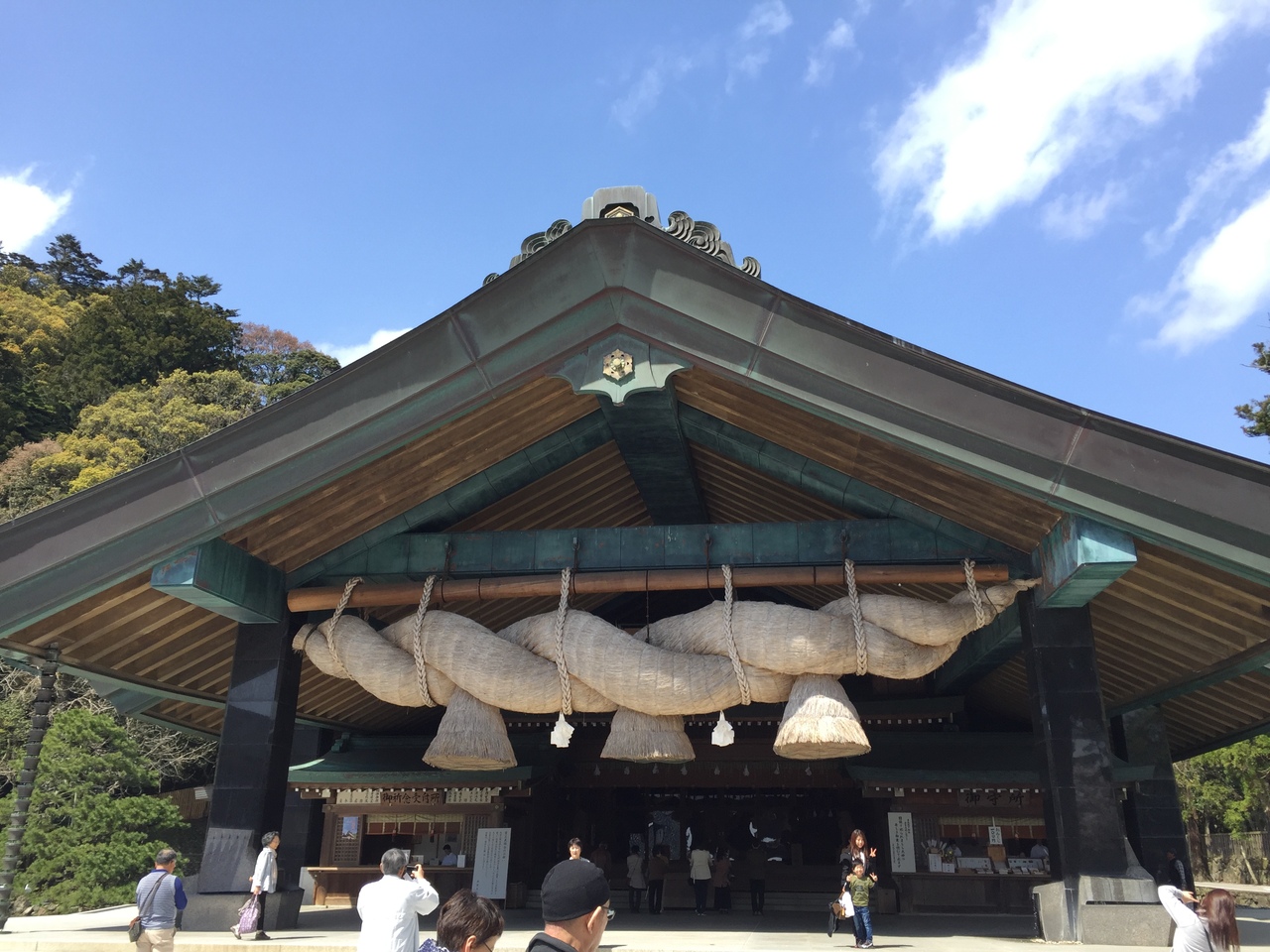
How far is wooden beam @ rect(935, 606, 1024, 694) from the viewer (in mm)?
9188

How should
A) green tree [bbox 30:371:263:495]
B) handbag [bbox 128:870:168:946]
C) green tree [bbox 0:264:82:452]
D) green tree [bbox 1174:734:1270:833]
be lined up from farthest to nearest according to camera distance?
green tree [bbox 0:264:82:452] < green tree [bbox 30:371:263:495] < green tree [bbox 1174:734:1270:833] < handbag [bbox 128:870:168:946]

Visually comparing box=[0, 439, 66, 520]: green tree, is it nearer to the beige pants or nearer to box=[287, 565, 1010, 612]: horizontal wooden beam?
box=[287, 565, 1010, 612]: horizontal wooden beam

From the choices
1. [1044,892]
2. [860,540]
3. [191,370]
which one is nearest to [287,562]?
[860,540]

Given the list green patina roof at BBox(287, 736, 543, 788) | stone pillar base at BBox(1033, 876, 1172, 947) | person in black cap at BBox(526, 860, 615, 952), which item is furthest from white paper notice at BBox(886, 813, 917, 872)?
person in black cap at BBox(526, 860, 615, 952)

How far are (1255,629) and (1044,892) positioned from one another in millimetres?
2862

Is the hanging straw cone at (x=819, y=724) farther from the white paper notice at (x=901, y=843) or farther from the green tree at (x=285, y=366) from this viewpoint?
the green tree at (x=285, y=366)

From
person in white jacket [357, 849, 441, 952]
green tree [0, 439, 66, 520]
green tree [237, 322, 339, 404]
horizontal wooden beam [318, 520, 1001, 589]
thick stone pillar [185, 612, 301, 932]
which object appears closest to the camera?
person in white jacket [357, 849, 441, 952]

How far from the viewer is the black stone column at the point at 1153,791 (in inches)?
504

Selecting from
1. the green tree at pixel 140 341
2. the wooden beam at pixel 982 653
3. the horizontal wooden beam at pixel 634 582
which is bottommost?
the wooden beam at pixel 982 653

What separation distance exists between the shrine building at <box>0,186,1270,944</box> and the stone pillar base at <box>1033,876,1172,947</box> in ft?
0.08

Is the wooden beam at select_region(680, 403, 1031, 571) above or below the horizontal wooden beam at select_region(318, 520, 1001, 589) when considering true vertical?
above

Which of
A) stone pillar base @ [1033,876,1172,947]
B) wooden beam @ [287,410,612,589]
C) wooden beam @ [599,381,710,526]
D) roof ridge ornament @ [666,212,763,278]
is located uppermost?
roof ridge ornament @ [666,212,763,278]

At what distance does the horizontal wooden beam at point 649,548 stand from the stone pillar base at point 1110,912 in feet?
9.11

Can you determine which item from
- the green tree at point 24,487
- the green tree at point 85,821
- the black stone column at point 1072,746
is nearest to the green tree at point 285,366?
the green tree at point 24,487
